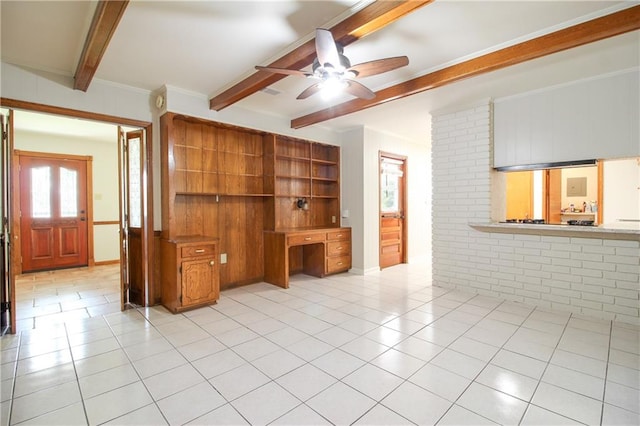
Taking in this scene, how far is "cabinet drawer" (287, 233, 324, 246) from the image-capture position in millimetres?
4512

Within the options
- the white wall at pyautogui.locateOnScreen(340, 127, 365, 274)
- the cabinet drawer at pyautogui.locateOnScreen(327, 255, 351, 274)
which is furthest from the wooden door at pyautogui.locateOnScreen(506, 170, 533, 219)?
the cabinet drawer at pyautogui.locateOnScreen(327, 255, 351, 274)

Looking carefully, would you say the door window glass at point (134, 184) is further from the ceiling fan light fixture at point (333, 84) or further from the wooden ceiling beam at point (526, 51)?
the wooden ceiling beam at point (526, 51)

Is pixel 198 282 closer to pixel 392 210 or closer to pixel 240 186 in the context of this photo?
pixel 240 186

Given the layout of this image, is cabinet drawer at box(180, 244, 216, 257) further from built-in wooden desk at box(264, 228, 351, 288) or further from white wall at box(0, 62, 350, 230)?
built-in wooden desk at box(264, 228, 351, 288)

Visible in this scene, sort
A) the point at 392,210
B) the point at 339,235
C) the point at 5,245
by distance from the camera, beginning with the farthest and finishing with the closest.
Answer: the point at 392,210 < the point at 339,235 < the point at 5,245

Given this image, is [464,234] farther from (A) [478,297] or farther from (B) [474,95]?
(B) [474,95]

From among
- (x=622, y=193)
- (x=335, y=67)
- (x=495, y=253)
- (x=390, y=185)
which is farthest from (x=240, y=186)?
(x=622, y=193)

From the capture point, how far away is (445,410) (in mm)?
1793

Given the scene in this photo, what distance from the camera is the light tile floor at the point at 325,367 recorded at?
5.85ft

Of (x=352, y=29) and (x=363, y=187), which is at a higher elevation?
(x=352, y=29)

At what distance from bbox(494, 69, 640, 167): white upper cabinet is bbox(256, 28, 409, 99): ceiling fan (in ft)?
7.75

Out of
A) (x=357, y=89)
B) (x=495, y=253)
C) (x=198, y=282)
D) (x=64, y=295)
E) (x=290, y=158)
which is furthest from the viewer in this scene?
(x=290, y=158)

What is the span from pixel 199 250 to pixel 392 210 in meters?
3.90

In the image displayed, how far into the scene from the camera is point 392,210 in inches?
239
